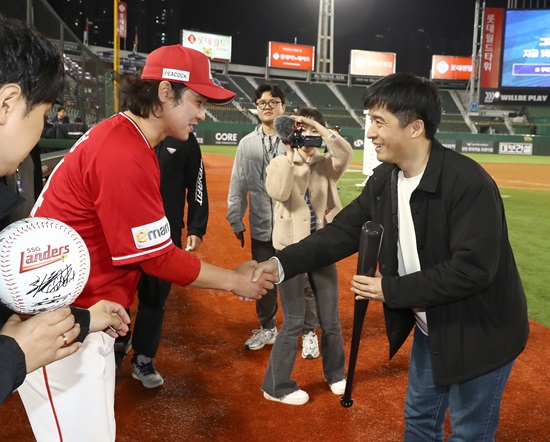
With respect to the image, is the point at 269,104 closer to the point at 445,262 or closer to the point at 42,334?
the point at 445,262

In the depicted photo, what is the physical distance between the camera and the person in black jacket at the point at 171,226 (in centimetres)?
429

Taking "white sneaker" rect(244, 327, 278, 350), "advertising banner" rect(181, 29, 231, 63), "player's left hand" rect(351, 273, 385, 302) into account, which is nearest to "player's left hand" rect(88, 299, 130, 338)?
"player's left hand" rect(351, 273, 385, 302)

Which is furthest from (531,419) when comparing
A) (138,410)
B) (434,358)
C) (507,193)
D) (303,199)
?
(507,193)

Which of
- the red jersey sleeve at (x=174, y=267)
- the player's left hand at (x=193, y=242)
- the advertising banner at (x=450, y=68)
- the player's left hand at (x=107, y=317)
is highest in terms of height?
the advertising banner at (x=450, y=68)

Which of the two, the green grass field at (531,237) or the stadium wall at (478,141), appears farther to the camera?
the stadium wall at (478,141)

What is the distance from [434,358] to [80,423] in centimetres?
150

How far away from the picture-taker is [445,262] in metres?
2.34

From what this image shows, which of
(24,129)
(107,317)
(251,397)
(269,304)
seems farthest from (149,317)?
(24,129)

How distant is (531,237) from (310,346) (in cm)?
645

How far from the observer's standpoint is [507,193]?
15461 mm

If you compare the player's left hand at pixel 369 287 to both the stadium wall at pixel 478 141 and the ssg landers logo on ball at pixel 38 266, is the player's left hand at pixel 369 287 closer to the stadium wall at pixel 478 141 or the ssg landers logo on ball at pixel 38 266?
the ssg landers logo on ball at pixel 38 266

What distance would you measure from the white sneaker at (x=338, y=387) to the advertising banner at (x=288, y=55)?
55.5m

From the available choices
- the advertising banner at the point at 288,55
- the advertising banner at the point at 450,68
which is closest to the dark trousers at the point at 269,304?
the advertising banner at the point at 288,55

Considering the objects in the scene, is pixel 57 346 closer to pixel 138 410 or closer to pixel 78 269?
pixel 78 269
